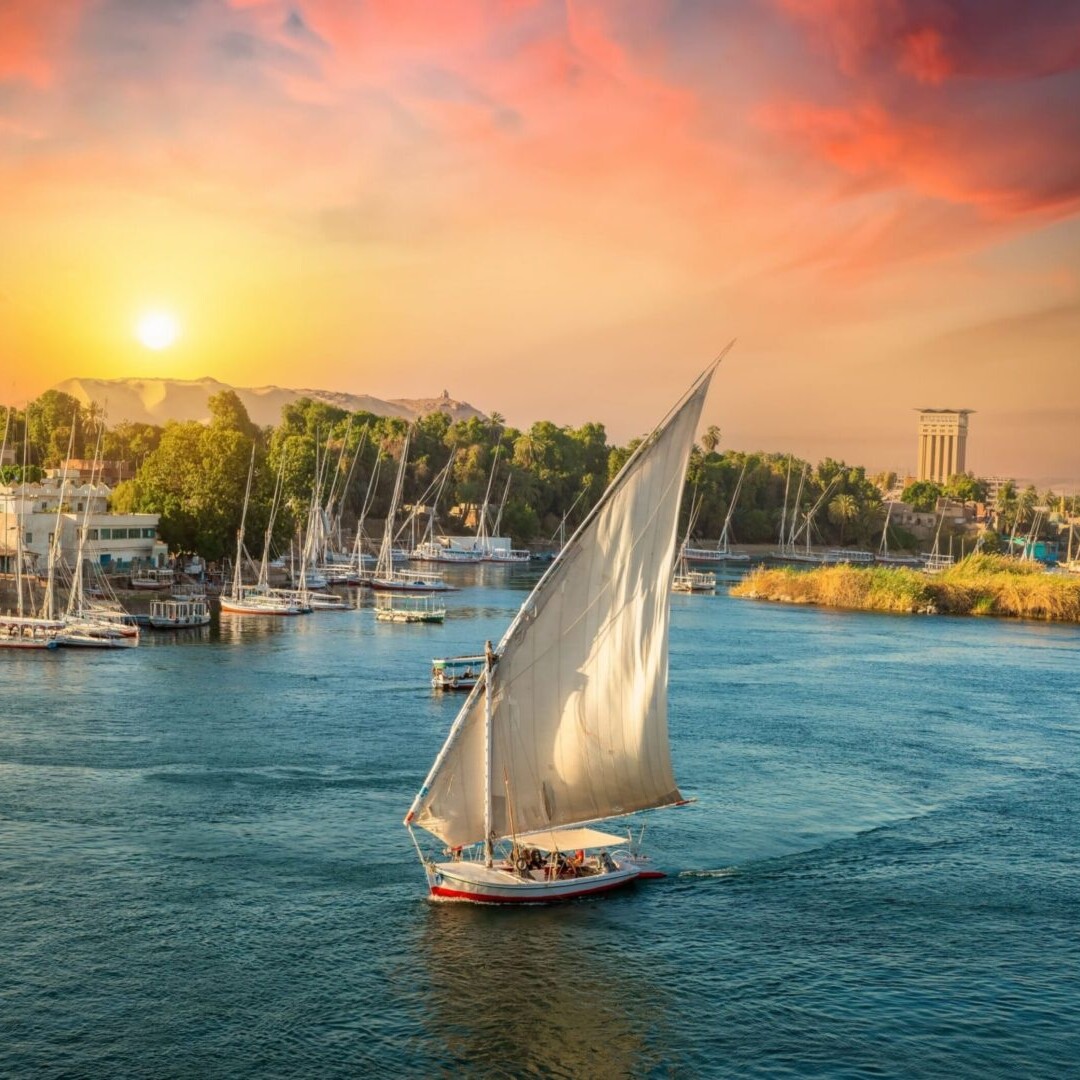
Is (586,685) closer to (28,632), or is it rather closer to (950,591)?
(28,632)

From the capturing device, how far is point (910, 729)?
62.2m

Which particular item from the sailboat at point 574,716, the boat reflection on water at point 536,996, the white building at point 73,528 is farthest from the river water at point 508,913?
the white building at point 73,528

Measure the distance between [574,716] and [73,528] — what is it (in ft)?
260

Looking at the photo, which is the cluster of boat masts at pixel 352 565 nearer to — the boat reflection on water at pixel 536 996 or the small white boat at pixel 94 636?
the small white boat at pixel 94 636

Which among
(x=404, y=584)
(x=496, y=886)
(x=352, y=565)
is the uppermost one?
(x=352, y=565)

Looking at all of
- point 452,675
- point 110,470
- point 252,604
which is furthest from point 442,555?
point 452,675

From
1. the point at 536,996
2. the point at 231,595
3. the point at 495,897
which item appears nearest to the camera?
the point at 536,996

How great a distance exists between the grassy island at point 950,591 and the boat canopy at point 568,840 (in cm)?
8837

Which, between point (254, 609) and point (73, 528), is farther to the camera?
point (73, 528)

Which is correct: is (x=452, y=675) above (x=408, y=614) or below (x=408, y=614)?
below

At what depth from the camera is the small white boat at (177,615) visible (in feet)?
298

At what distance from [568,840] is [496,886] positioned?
Answer: 4071mm

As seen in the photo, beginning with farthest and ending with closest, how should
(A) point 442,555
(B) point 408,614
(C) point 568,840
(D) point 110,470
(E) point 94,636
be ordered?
(A) point 442,555 → (D) point 110,470 → (B) point 408,614 → (E) point 94,636 → (C) point 568,840

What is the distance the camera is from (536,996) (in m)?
30.4
